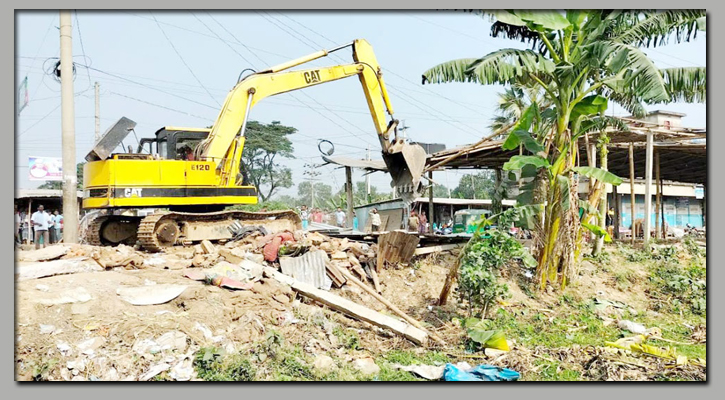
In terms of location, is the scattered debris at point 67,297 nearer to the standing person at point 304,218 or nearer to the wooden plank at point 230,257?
the wooden plank at point 230,257

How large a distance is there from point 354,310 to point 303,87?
21.0 feet

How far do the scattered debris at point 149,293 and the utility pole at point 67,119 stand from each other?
4.09 metres

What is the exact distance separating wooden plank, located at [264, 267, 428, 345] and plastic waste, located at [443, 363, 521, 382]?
115 centimetres

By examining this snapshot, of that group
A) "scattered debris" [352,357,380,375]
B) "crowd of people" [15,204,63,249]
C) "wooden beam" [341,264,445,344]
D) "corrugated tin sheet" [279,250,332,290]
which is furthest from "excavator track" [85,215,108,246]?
"scattered debris" [352,357,380,375]

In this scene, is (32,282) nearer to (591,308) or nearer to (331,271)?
(331,271)

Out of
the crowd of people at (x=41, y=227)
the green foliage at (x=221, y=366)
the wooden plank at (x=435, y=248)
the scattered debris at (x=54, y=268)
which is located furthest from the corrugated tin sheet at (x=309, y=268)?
the crowd of people at (x=41, y=227)

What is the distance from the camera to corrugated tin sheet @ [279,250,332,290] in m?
9.00

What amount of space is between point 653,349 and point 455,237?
18.1 ft

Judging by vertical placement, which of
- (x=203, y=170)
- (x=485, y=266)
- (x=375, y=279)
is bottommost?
(x=375, y=279)

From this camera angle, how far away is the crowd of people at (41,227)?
15884 millimetres

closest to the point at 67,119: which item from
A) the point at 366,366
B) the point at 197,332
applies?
the point at 197,332

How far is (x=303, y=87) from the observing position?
12445mm

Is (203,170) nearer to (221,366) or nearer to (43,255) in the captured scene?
(43,255)

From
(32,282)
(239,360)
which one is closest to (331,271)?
(239,360)
